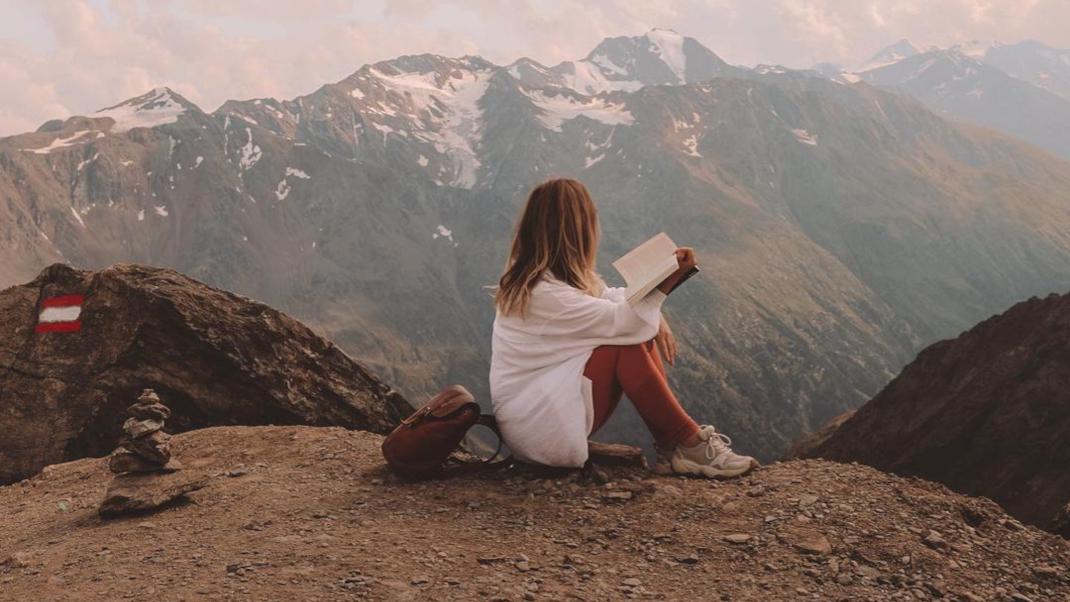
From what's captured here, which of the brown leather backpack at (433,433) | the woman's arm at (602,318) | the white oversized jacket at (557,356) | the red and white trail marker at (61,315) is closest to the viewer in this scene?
the woman's arm at (602,318)

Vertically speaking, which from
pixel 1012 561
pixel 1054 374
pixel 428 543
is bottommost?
pixel 1054 374

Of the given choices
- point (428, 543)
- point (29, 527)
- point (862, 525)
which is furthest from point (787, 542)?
point (29, 527)

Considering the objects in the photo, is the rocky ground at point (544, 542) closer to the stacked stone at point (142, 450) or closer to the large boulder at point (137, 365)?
the stacked stone at point (142, 450)

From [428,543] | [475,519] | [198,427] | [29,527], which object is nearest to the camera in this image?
[428,543]

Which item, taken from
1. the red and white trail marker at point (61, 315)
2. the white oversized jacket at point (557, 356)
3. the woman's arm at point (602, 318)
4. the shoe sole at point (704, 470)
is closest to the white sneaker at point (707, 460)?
the shoe sole at point (704, 470)

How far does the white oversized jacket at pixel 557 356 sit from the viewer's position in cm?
795

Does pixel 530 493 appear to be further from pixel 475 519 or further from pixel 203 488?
pixel 203 488

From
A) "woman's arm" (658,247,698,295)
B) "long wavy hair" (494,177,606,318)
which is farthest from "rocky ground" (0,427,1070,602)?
"woman's arm" (658,247,698,295)

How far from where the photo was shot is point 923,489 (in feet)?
29.3

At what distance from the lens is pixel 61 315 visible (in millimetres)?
14461

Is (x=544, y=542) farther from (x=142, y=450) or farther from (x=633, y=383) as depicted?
(x=142, y=450)

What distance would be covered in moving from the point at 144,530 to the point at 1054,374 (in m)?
45.2

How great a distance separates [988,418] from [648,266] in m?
40.3

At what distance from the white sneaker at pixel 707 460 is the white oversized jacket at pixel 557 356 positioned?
1351mm
